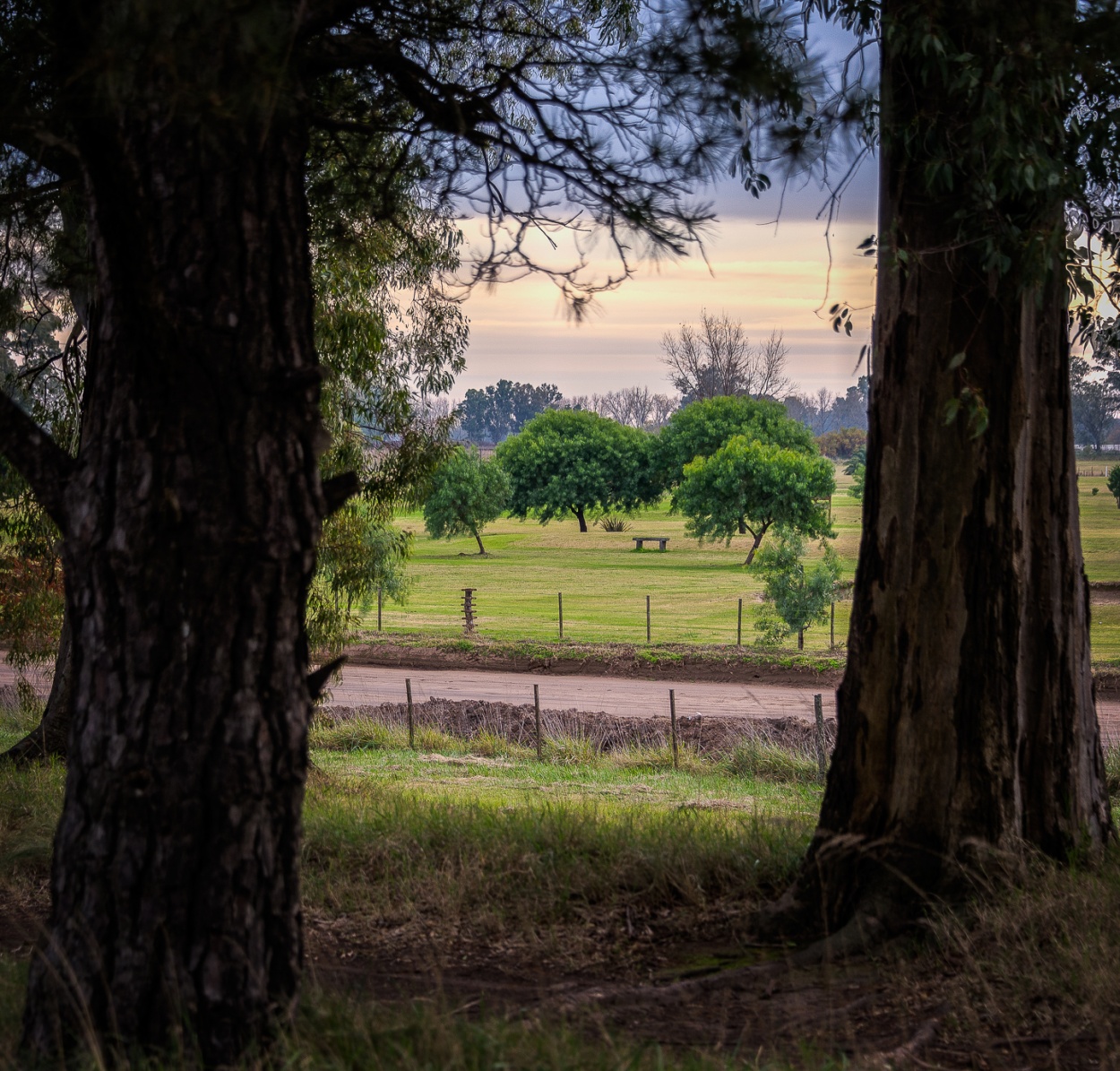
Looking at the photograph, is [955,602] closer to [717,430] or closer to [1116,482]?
[1116,482]

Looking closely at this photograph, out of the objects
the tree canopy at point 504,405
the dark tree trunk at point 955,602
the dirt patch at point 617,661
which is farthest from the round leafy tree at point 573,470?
the tree canopy at point 504,405

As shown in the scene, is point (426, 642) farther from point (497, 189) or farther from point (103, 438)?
point (103, 438)

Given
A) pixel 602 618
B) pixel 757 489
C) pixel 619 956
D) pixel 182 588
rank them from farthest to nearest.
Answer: pixel 757 489, pixel 602 618, pixel 619 956, pixel 182 588

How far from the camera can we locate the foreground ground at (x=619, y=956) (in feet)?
10.8

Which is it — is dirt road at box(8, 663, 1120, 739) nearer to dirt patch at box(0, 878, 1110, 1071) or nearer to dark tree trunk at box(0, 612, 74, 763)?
dark tree trunk at box(0, 612, 74, 763)

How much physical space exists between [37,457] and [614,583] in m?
46.0

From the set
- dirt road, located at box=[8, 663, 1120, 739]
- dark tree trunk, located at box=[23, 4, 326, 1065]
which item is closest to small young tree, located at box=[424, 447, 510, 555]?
dirt road, located at box=[8, 663, 1120, 739]

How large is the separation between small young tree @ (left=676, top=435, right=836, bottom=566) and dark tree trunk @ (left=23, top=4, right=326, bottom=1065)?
48366mm

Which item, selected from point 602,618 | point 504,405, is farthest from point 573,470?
point 504,405

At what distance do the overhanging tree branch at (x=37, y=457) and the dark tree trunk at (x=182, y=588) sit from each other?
71 millimetres

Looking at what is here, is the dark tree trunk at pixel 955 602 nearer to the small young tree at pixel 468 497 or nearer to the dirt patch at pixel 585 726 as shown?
the dirt patch at pixel 585 726

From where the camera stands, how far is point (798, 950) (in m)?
4.69

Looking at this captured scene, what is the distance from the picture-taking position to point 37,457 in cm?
345

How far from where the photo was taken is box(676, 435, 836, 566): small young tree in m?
51.8
